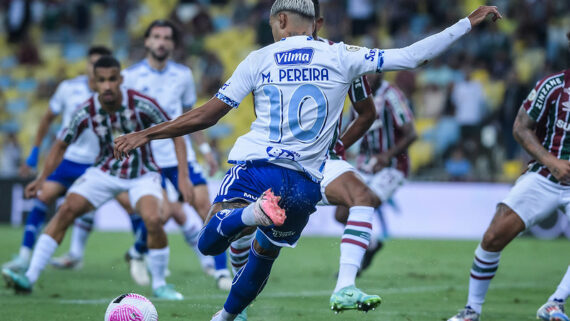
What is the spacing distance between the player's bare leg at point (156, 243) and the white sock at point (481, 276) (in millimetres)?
2651

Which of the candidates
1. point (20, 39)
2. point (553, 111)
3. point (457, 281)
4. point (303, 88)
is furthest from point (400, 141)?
point (20, 39)

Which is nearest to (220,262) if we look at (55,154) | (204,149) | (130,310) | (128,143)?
(204,149)

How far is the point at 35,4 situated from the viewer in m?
22.2

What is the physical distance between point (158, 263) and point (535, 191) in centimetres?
337

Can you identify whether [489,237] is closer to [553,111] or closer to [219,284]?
[553,111]

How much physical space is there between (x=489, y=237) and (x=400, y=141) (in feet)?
11.2

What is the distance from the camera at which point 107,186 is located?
853 cm

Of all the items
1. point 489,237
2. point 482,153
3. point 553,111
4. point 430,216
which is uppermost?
point 553,111

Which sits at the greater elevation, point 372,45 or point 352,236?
point 372,45

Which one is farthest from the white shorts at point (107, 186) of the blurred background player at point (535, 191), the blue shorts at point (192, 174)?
the blurred background player at point (535, 191)

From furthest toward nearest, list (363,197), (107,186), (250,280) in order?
(107,186) < (363,197) < (250,280)

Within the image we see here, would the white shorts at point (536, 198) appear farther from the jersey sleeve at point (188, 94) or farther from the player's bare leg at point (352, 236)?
the jersey sleeve at point (188, 94)

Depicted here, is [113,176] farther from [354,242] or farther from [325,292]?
[354,242]

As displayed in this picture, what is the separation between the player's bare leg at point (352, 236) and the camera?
570 centimetres
